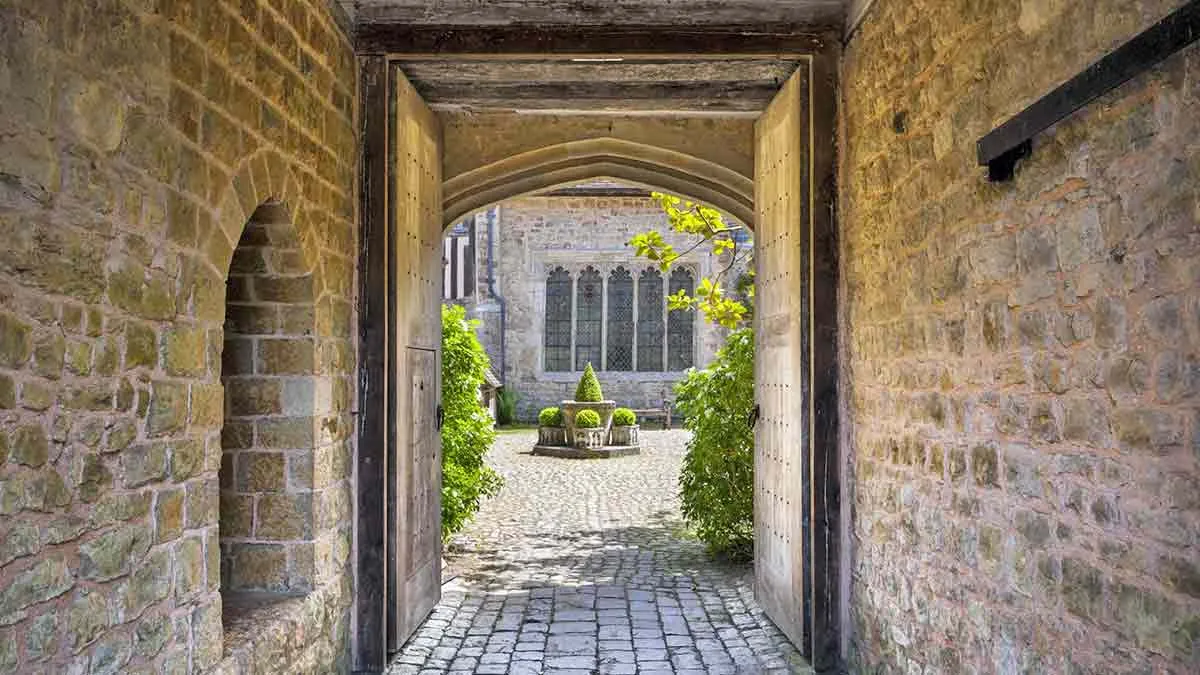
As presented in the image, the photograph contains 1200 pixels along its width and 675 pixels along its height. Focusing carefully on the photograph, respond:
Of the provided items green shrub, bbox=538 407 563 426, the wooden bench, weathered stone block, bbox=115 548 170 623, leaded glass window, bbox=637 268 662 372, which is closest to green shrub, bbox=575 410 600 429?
→ green shrub, bbox=538 407 563 426

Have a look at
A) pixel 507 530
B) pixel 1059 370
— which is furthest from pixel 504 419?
pixel 1059 370

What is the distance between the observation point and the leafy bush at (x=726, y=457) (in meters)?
7.38

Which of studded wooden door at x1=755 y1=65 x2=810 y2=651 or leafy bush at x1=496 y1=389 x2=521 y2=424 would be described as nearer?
studded wooden door at x1=755 y1=65 x2=810 y2=651

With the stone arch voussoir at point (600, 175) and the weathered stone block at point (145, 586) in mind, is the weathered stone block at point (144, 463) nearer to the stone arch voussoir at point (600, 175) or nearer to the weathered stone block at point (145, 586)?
the weathered stone block at point (145, 586)

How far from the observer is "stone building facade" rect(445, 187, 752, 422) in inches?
853

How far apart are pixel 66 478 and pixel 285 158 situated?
1.84 m

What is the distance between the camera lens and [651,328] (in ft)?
72.4

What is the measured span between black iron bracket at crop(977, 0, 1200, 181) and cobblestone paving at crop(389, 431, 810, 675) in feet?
9.18

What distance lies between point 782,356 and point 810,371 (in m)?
→ 0.48

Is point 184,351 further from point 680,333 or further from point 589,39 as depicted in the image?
point 680,333

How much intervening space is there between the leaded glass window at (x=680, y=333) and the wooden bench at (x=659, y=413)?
1.00 metres

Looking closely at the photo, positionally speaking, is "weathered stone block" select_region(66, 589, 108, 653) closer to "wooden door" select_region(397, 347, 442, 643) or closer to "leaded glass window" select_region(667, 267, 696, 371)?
"wooden door" select_region(397, 347, 442, 643)

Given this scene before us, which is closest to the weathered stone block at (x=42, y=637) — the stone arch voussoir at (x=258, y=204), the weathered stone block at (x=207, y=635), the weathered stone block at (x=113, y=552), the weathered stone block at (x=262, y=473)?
the weathered stone block at (x=113, y=552)

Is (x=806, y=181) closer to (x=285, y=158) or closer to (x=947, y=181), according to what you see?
(x=947, y=181)
